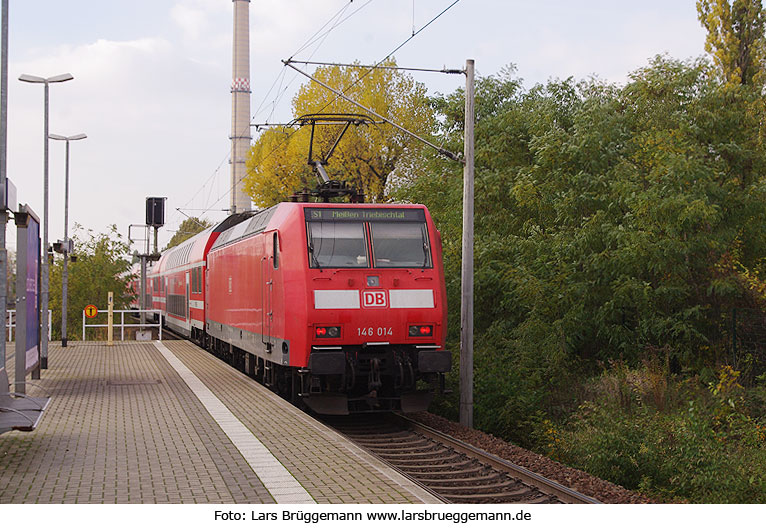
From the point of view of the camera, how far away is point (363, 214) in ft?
47.8

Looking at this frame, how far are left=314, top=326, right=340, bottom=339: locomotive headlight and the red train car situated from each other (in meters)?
0.01

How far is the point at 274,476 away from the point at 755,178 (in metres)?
14.0

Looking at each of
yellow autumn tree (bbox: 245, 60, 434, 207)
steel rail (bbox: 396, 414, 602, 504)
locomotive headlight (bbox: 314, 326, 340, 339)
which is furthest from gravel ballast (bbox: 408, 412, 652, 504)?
yellow autumn tree (bbox: 245, 60, 434, 207)

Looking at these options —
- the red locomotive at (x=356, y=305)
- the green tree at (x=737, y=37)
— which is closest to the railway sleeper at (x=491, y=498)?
the red locomotive at (x=356, y=305)

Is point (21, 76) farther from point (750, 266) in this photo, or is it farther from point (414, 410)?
point (750, 266)

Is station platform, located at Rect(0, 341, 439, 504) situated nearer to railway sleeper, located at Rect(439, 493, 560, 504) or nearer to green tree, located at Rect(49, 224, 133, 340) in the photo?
railway sleeper, located at Rect(439, 493, 560, 504)

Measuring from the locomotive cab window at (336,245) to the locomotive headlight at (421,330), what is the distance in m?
1.23

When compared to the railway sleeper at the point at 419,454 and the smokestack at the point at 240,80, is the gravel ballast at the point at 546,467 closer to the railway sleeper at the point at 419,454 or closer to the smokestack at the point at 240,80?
the railway sleeper at the point at 419,454

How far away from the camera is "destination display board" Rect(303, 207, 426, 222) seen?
1431cm

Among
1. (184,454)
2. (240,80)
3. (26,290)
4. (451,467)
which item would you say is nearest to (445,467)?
(451,467)

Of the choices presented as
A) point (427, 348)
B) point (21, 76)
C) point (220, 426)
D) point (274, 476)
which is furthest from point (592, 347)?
point (21, 76)

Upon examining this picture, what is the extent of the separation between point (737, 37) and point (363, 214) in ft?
51.8

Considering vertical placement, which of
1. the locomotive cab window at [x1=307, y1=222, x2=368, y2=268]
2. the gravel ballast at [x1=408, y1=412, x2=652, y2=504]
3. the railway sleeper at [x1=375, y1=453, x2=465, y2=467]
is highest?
the locomotive cab window at [x1=307, y1=222, x2=368, y2=268]

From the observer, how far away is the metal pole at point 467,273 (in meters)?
15.9
